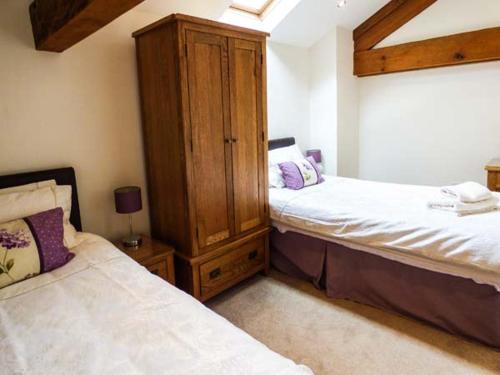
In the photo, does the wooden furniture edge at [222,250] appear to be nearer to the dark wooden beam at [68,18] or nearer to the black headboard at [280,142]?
the black headboard at [280,142]

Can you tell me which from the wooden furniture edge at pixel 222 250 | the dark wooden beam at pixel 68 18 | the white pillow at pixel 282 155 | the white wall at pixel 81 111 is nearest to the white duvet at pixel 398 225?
the wooden furniture edge at pixel 222 250

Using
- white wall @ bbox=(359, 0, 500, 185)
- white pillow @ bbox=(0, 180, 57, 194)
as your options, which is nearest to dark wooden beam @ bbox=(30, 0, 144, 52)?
white pillow @ bbox=(0, 180, 57, 194)

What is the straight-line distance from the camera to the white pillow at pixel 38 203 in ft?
5.78

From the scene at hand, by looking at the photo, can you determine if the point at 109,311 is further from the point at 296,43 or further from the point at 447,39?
the point at 447,39

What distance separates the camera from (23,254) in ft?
5.33

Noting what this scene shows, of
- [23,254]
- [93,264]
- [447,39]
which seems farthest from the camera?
[447,39]

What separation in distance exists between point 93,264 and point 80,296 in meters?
0.31

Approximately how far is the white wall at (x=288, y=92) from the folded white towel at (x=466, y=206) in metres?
1.84

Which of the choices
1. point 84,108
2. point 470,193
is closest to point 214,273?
point 84,108

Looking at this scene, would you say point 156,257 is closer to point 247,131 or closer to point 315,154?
point 247,131

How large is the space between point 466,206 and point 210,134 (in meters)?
1.71

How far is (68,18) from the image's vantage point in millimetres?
1585

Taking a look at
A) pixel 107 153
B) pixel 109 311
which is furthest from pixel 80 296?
pixel 107 153

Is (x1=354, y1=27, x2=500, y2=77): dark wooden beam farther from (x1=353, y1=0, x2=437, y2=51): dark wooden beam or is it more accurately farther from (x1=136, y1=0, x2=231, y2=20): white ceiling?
(x1=136, y1=0, x2=231, y2=20): white ceiling
